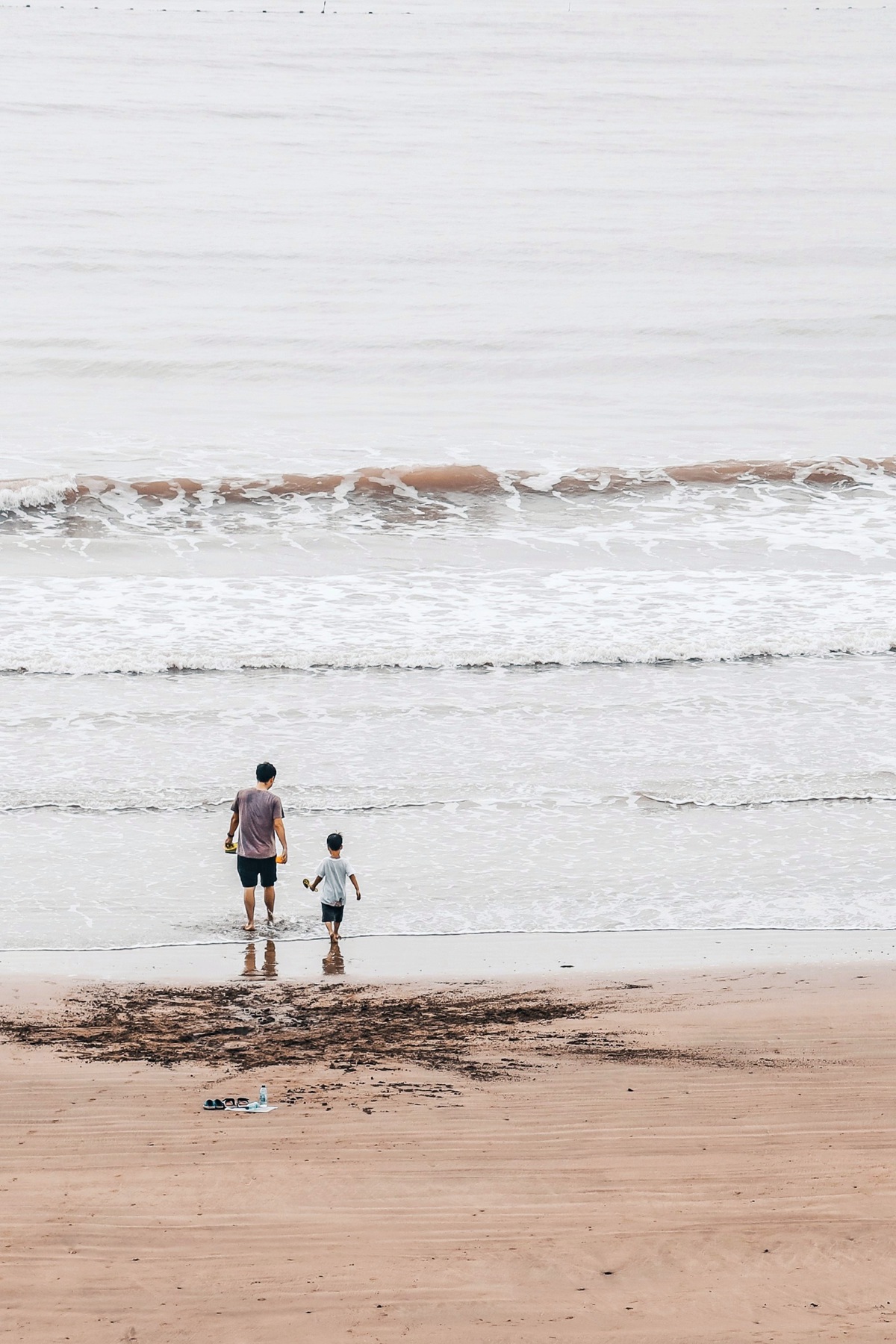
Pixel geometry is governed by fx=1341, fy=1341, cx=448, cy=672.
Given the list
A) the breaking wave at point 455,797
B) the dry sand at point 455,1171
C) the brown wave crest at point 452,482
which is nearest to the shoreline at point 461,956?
the dry sand at point 455,1171

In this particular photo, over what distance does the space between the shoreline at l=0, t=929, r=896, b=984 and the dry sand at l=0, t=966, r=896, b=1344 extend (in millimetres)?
446

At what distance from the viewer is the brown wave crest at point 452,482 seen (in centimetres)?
1967

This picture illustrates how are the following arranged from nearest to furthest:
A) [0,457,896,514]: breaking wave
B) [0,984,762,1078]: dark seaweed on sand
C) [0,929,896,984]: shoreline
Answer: [0,984,762,1078]: dark seaweed on sand < [0,929,896,984]: shoreline < [0,457,896,514]: breaking wave

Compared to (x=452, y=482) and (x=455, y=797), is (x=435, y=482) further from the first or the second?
(x=455, y=797)

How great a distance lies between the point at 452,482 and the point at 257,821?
13.2 m

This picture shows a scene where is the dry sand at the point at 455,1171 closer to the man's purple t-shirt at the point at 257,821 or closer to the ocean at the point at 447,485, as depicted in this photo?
the man's purple t-shirt at the point at 257,821

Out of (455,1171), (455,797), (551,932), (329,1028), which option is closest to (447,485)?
(455,797)

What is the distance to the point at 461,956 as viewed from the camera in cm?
748

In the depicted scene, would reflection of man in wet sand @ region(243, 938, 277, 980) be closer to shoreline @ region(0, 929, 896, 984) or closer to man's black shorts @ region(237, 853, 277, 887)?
shoreline @ region(0, 929, 896, 984)

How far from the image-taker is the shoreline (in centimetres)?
719

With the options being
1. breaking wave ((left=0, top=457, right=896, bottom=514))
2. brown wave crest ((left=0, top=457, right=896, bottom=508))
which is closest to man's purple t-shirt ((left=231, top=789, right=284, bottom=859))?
breaking wave ((left=0, top=457, right=896, bottom=514))

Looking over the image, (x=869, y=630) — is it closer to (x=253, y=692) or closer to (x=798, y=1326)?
(x=253, y=692)

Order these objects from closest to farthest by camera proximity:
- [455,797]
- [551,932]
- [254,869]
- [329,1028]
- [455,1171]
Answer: [455,1171] < [329,1028] < [551,932] < [254,869] < [455,797]

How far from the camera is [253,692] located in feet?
40.5
